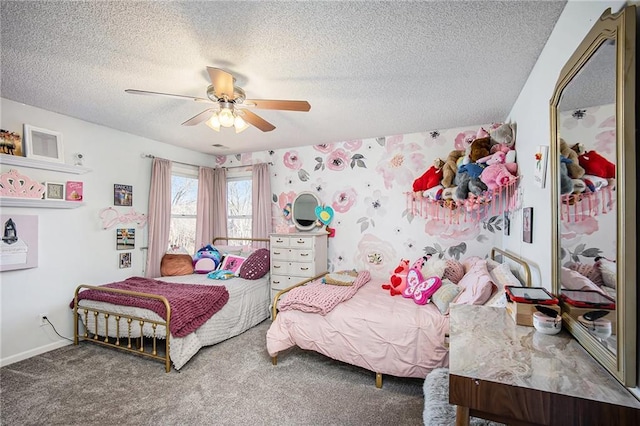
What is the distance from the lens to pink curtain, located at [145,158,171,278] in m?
3.85

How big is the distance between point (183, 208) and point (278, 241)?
5.43ft

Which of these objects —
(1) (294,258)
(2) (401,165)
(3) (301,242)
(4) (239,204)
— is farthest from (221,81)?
(4) (239,204)

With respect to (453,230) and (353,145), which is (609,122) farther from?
(353,145)

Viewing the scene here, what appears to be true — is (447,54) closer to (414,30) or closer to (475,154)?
(414,30)

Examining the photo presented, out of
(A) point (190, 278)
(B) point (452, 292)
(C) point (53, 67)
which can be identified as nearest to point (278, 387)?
(B) point (452, 292)

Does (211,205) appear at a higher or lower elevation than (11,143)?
lower

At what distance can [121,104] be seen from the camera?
9.05 ft

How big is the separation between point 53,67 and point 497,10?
2844mm

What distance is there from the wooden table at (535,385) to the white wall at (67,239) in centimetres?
369

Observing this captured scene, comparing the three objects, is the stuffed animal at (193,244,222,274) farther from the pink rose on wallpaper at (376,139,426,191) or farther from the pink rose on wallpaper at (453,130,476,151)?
the pink rose on wallpaper at (453,130,476,151)

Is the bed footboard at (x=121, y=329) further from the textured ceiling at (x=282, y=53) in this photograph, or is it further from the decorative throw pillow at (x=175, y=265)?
the textured ceiling at (x=282, y=53)

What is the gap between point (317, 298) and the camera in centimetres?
272

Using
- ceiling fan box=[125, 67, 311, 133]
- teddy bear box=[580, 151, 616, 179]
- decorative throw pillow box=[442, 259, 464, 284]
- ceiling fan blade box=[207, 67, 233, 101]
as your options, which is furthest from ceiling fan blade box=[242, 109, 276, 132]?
decorative throw pillow box=[442, 259, 464, 284]

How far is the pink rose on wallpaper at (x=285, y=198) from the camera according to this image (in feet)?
14.7
